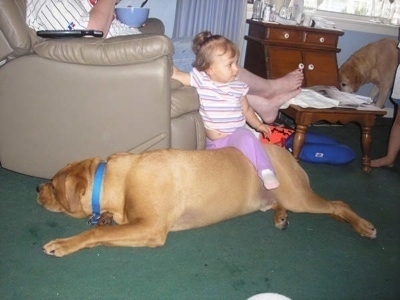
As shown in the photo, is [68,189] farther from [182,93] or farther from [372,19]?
[372,19]

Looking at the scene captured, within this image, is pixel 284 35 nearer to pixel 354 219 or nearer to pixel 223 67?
pixel 223 67

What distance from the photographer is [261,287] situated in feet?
5.34

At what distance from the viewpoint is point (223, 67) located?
2.30 m

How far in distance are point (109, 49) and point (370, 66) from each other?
3.73 m

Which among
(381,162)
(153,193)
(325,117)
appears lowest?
(381,162)

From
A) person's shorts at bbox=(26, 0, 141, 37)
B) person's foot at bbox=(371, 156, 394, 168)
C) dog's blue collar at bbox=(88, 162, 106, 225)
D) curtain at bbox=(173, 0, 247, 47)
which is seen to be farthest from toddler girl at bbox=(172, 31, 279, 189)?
curtain at bbox=(173, 0, 247, 47)

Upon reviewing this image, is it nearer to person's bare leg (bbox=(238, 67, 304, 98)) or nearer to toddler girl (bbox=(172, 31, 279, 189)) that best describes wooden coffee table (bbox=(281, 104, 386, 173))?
person's bare leg (bbox=(238, 67, 304, 98))

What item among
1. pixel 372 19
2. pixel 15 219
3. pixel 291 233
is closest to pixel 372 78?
pixel 372 19

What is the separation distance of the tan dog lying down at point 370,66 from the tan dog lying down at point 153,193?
2990 millimetres

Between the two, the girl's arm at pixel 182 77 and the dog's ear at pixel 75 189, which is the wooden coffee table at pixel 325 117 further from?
the dog's ear at pixel 75 189

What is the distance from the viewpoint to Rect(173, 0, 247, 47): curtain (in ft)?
13.4

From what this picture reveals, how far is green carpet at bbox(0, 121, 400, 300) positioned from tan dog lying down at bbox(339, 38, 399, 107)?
2503 millimetres

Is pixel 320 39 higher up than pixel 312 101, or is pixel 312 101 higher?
pixel 320 39

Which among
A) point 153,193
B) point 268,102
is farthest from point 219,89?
point 153,193
